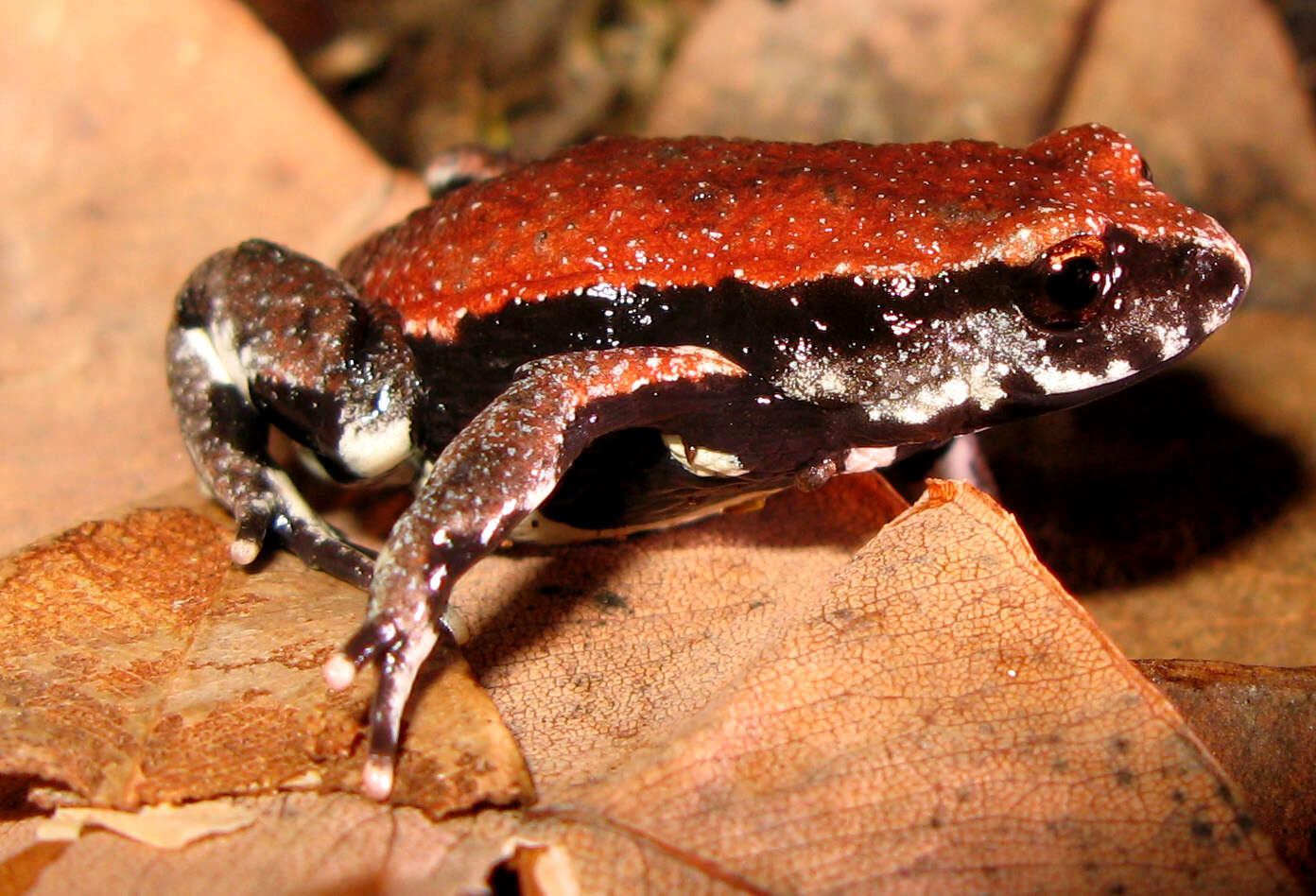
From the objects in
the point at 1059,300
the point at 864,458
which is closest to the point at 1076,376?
the point at 1059,300

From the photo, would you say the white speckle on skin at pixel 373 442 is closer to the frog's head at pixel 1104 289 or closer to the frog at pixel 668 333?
the frog at pixel 668 333

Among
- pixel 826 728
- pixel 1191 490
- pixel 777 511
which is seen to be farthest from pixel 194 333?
pixel 1191 490

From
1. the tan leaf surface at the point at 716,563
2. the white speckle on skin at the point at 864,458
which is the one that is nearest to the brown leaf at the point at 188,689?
the tan leaf surface at the point at 716,563

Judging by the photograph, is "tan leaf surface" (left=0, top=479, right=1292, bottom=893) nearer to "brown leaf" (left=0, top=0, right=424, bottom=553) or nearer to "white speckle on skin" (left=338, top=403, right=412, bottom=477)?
"white speckle on skin" (left=338, top=403, right=412, bottom=477)

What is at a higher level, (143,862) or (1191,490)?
(143,862)

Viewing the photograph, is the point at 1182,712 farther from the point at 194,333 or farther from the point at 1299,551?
the point at 194,333

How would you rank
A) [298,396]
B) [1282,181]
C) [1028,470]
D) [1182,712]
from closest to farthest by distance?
1. [1182,712]
2. [298,396]
3. [1028,470]
4. [1282,181]
